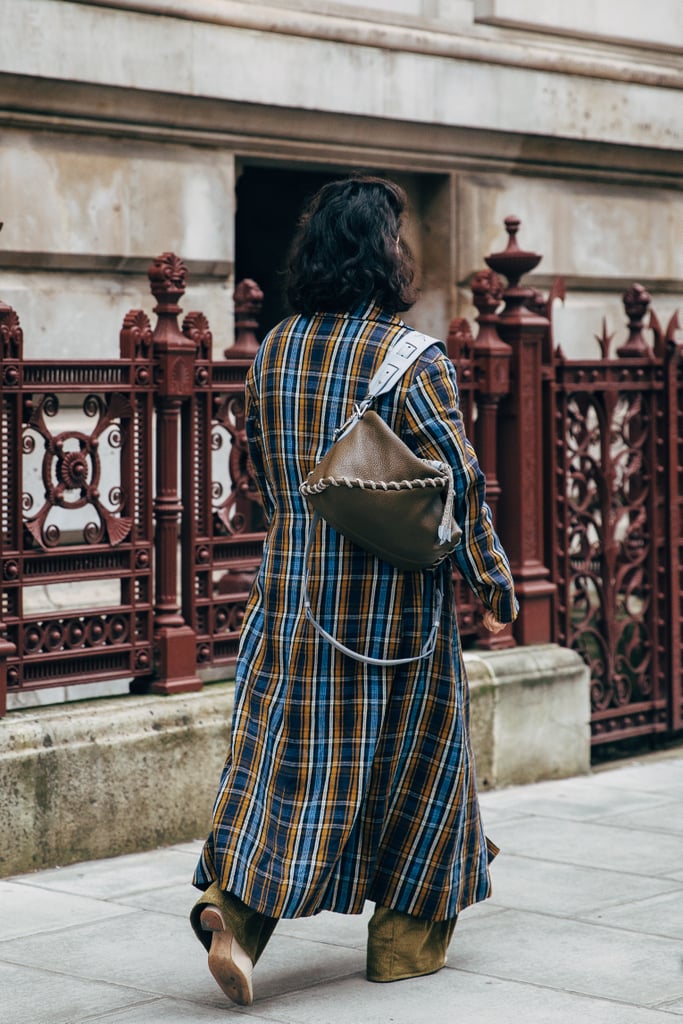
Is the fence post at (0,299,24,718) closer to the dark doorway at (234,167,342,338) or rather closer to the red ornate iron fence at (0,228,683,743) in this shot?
the red ornate iron fence at (0,228,683,743)

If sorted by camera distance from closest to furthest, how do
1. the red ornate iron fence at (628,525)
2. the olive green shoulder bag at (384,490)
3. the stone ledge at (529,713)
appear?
the olive green shoulder bag at (384,490) < the stone ledge at (529,713) < the red ornate iron fence at (628,525)

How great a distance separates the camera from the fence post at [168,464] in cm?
620

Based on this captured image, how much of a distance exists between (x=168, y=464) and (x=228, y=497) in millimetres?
331

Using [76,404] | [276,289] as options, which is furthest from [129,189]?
[276,289]

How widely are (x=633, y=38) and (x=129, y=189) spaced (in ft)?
12.3

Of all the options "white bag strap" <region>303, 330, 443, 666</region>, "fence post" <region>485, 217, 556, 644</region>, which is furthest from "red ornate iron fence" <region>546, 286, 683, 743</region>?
"white bag strap" <region>303, 330, 443, 666</region>

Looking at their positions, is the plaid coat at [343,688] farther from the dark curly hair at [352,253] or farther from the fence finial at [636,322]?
the fence finial at [636,322]

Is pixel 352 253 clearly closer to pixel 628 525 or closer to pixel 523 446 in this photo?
pixel 523 446

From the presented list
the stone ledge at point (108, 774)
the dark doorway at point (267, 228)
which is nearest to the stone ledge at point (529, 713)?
the stone ledge at point (108, 774)

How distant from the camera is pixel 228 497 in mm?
6473

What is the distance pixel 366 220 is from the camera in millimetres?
4379

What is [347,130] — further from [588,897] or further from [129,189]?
[588,897]

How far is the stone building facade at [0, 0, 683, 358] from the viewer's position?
25.9 feet

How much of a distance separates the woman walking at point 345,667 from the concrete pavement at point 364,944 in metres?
0.21
